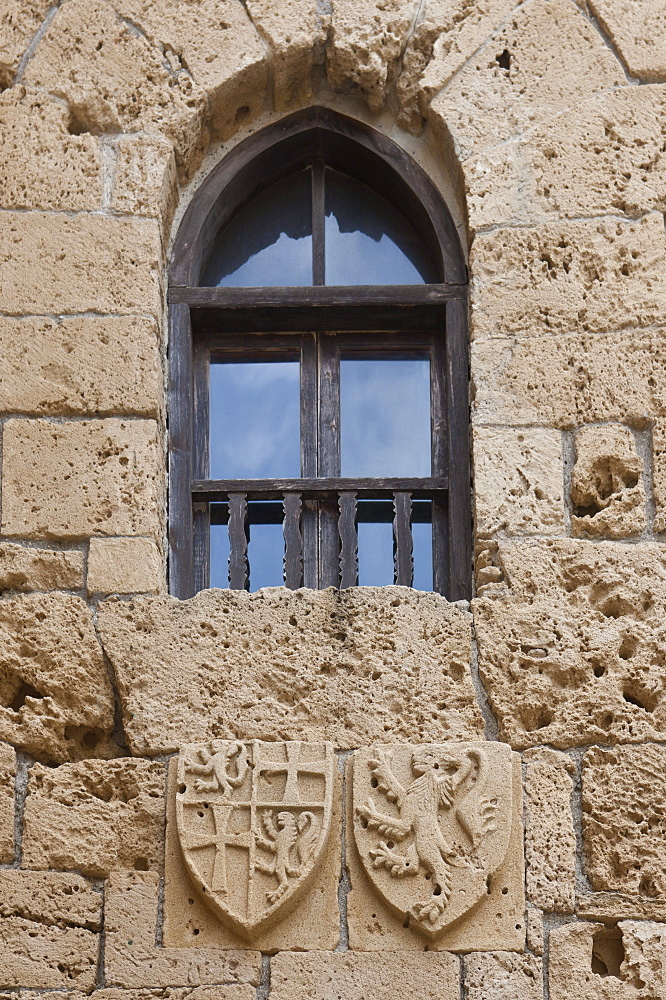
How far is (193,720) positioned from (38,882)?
577 mm

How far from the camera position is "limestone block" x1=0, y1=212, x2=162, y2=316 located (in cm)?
417

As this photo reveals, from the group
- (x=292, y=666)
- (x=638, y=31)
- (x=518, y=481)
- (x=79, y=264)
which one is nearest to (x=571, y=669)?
(x=518, y=481)

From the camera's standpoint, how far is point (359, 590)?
388 cm

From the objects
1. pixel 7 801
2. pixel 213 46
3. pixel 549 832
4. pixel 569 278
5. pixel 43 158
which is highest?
pixel 213 46

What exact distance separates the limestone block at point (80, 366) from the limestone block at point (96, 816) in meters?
1.05

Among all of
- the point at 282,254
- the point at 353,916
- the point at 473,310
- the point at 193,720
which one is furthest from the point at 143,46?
the point at 353,916

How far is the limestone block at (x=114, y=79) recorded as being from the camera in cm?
437

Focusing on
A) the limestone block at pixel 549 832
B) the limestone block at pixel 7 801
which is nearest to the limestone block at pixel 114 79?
the limestone block at pixel 7 801

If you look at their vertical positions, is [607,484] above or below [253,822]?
above

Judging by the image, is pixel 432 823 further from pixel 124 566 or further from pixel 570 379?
pixel 570 379

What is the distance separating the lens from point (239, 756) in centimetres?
366

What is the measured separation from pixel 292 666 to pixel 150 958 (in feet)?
2.75

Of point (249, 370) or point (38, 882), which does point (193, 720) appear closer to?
point (38, 882)

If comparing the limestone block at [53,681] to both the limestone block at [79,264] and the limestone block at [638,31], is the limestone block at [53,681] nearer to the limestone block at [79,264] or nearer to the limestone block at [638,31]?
the limestone block at [79,264]
